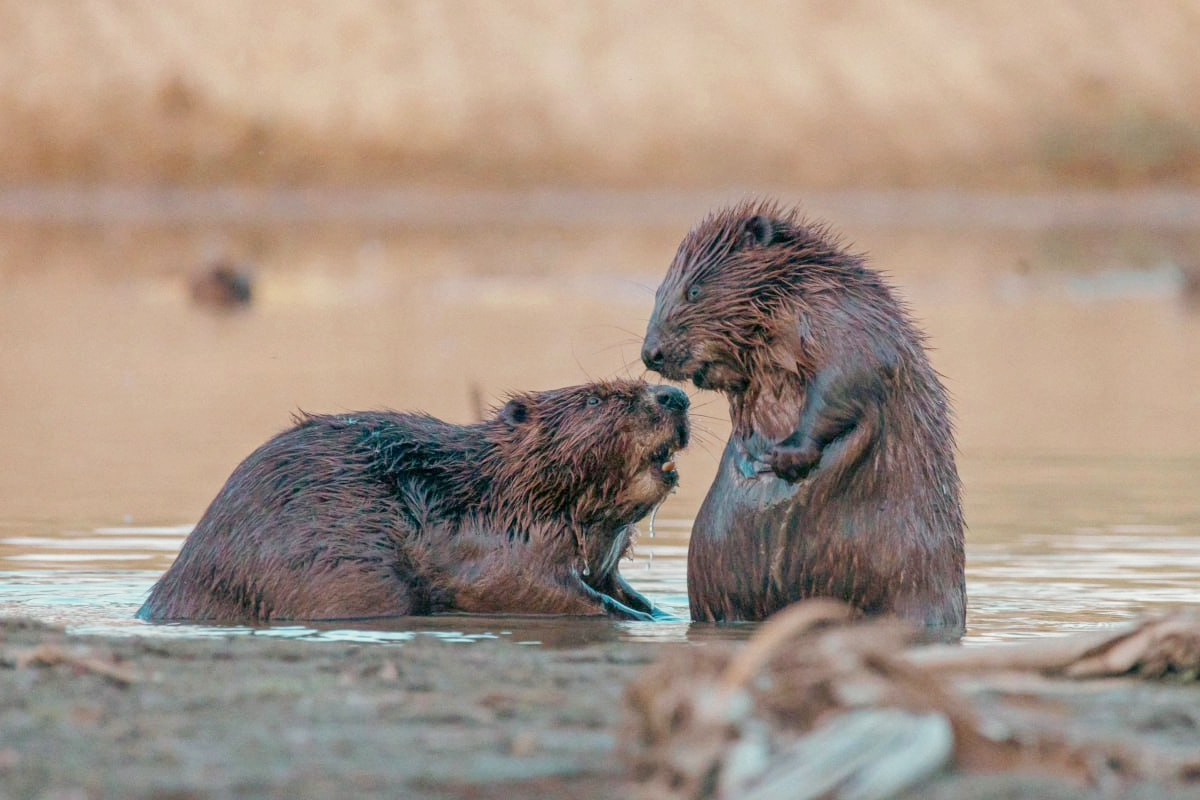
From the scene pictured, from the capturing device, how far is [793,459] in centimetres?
672

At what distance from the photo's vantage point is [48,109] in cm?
7206

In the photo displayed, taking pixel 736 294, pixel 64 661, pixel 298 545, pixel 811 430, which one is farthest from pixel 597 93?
pixel 64 661

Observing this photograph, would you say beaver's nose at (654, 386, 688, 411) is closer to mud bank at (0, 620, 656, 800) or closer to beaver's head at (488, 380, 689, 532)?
beaver's head at (488, 380, 689, 532)

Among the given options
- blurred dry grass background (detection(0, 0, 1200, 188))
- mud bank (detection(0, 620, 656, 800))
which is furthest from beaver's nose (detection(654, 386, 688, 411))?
blurred dry grass background (detection(0, 0, 1200, 188))

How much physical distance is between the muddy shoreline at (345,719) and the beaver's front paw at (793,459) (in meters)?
0.92

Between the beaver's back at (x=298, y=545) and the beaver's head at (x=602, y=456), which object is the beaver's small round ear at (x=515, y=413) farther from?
the beaver's back at (x=298, y=545)

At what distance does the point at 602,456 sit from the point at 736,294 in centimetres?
88

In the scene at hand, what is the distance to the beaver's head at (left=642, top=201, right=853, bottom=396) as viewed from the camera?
22.8 ft

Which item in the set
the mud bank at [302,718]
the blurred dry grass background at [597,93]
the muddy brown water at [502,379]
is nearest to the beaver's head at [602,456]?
the muddy brown water at [502,379]

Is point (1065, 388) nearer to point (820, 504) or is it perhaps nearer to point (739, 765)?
point (820, 504)

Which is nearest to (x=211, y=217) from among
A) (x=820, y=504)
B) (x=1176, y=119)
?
(x=1176, y=119)

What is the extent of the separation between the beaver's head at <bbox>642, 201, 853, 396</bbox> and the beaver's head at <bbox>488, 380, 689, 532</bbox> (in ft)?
1.29

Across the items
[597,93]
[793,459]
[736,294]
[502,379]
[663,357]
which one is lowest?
[793,459]

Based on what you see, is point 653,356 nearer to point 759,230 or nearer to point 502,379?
point 759,230
